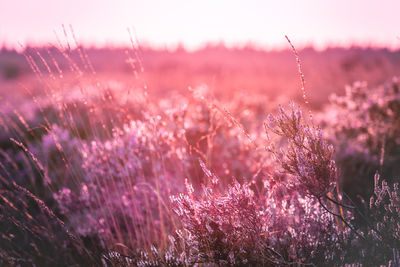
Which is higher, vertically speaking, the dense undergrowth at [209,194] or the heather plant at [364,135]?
the dense undergrowth at [209,194]

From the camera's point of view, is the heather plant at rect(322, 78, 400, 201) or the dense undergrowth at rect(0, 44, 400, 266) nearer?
the dense undergrowth at rect(0, 44, 400, 266)

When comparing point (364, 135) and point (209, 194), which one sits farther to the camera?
point (364, 135)

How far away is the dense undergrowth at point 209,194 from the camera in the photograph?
6.89 feet

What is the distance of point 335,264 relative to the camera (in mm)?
2201

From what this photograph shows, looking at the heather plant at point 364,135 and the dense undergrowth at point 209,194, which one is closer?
the dense undergrowth at point 209,194

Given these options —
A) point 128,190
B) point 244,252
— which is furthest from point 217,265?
point 128,190

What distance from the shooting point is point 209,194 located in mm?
2102

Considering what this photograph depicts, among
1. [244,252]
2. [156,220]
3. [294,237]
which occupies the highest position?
[244,252]

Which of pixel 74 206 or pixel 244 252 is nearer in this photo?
pixel 244 252

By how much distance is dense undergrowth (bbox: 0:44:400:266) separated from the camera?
2.10 meters

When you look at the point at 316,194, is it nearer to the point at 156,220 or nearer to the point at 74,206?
the point at 156,220

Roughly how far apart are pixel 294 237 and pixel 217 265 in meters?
0.57

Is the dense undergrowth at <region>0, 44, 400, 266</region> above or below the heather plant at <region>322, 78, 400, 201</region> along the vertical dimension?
above

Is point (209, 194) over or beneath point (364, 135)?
over
